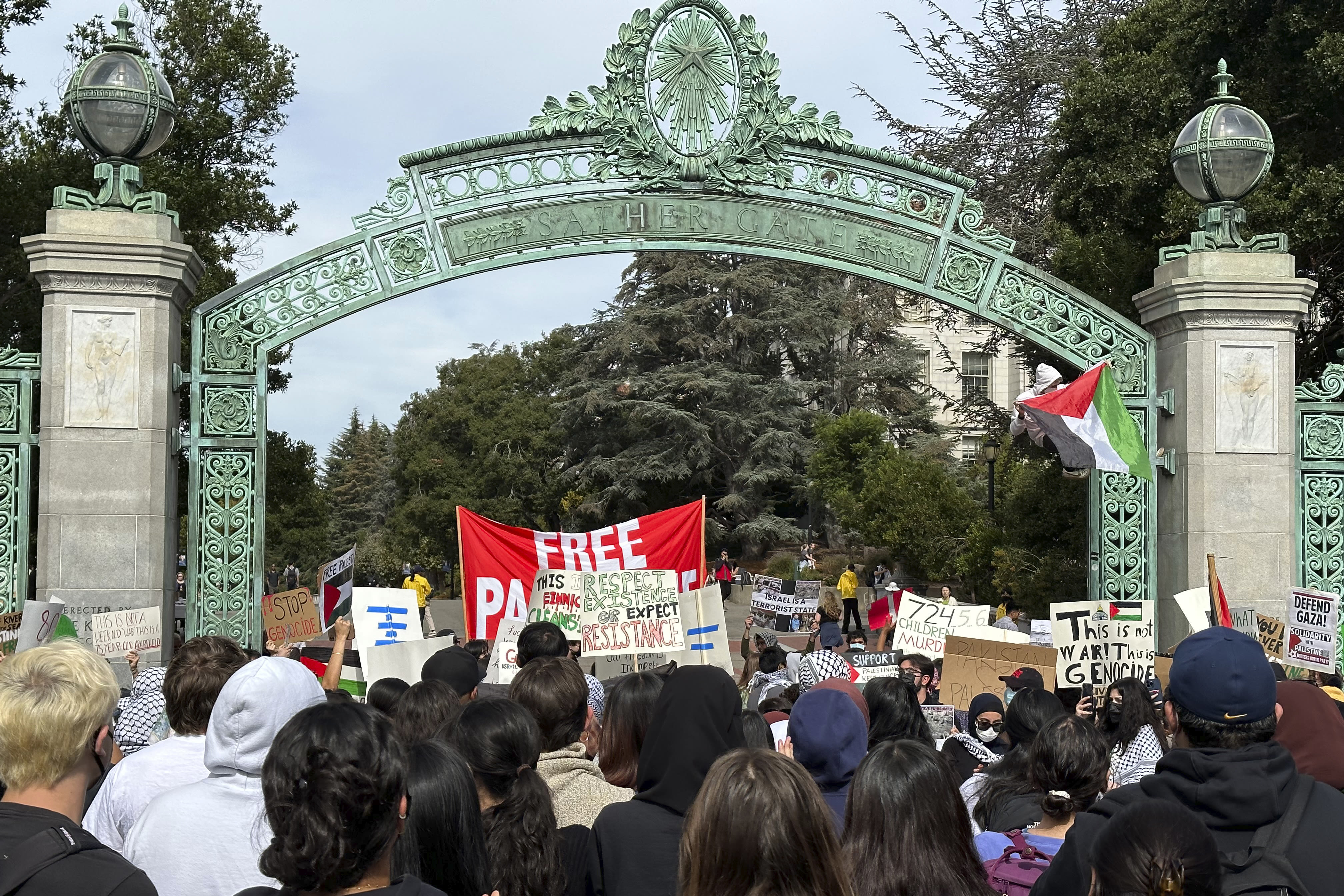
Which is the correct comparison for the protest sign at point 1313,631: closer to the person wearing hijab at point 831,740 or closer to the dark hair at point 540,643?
the dark hair at point 540,643

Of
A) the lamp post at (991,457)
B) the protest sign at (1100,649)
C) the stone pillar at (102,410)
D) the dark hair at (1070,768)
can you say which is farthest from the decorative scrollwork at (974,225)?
the lamp post at (991,457)

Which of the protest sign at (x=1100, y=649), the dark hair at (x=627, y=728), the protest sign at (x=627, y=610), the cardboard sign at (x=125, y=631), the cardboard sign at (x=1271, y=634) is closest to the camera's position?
the dark hair at (x=627, y=728)

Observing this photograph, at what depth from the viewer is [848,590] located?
89.7ft

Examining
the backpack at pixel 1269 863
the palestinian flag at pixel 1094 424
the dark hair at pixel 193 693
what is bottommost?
the backpack at pixel 1269 863

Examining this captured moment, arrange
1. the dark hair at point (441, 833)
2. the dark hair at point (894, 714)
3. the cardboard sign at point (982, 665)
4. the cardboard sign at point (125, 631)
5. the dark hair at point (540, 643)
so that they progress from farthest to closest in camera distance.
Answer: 1. the cardboard sign at point (125, 631)
2. the cardboard sign at point (982, 665)
3. the dark hair at point (540, 643)
4. the dark hair at point (894, 714)
5. the dark hair at point (441, 833)

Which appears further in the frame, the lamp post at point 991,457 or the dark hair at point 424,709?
the lamp post at point 991,457

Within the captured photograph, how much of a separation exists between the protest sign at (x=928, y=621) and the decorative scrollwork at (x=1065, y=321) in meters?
2.93

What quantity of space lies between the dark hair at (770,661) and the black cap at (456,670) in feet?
12.3

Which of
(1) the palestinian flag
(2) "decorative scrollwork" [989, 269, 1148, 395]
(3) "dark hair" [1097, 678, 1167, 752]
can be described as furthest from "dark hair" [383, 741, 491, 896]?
(2) "decorative scrollwork" [989, 269, 1148, 395]

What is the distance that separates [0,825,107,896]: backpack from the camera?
9.52 ft

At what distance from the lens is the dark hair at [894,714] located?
18.8 ft

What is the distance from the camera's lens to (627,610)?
9773 mm

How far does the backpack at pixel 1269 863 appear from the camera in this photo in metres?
3.32

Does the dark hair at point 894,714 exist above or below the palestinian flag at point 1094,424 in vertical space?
below
